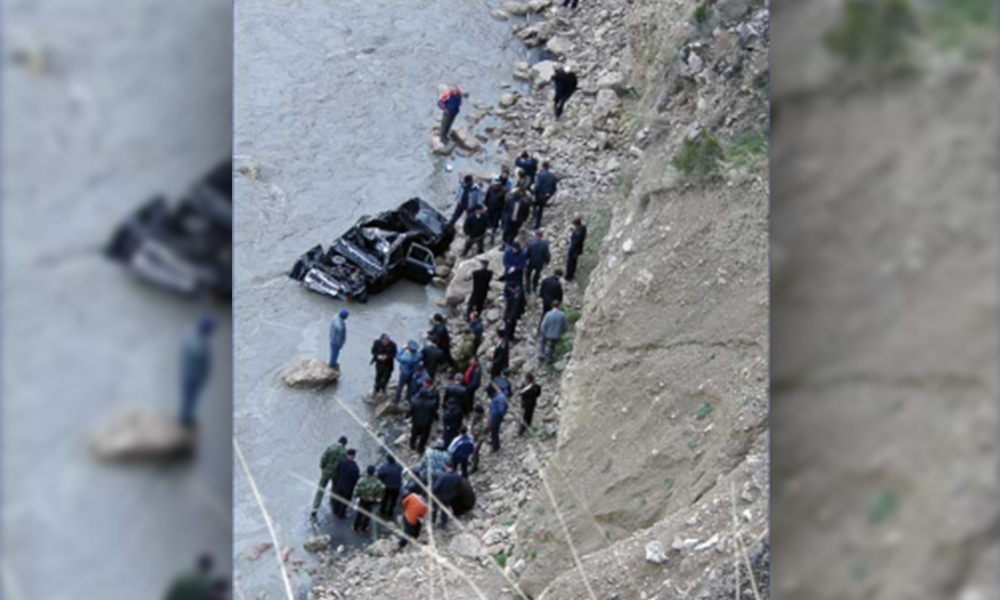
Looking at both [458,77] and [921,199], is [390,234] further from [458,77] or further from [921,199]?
[921,199]

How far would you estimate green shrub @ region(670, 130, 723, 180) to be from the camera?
6.87 meters

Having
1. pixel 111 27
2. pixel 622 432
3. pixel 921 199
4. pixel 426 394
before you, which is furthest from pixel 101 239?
pixel 622 432

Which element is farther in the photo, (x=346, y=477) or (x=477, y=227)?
(x=477, y=227)

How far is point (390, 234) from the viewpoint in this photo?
23.7 ft

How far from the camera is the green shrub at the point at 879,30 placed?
1.68 m

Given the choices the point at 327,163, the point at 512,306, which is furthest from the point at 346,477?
the point at 327,163

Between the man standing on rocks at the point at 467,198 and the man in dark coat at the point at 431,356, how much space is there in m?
0.70

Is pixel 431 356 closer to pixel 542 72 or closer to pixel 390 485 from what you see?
pixel 390 485

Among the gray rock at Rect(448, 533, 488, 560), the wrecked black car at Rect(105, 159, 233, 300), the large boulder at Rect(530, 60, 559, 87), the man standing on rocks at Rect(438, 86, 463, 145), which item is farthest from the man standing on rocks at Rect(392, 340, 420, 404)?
the wrecked black car at Rect(105, 159, 233, 300)

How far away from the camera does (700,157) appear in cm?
695

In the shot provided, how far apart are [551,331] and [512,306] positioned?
23 cm

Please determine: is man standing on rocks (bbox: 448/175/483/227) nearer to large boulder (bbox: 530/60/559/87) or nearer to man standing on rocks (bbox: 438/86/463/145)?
man standing on rocks (bbox: 438/86/463/145)

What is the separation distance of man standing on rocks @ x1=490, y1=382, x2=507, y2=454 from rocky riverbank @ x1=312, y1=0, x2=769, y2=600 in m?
0.06

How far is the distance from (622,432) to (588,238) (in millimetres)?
1012
